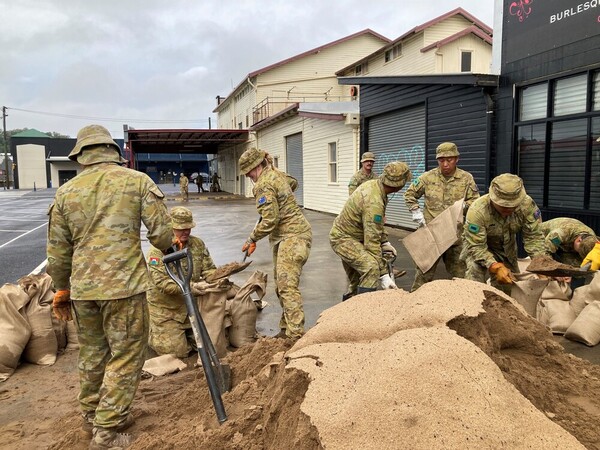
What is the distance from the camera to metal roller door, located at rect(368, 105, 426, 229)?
37.4 ft

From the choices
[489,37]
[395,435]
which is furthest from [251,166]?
[489,37]

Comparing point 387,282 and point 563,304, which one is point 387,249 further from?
point 563,304

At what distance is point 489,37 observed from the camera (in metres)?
17.3

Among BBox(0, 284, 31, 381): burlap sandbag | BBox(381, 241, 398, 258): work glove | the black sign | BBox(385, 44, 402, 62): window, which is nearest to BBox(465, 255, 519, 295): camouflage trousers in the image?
BBox(381, 241, 398, 258): work glove

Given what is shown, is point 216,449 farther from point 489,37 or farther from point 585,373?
point 489,37

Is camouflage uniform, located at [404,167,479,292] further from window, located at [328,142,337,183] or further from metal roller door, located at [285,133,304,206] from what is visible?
metal roller door, located at [285,133,304,206]

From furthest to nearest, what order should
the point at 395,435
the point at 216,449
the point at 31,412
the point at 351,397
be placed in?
the point at 31,412, the point at 216,449, the point at 351,397, the point at 395,435

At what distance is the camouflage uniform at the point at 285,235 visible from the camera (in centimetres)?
462

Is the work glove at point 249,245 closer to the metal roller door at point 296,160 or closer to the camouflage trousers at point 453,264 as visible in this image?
the camouflage trousers at point 453,264

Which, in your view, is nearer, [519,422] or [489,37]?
[519,422]

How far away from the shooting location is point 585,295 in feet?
14.6

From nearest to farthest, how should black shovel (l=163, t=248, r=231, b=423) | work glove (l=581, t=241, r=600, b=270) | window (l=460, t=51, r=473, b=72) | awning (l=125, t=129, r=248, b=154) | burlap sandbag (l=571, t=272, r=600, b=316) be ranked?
black shovel (l=163, t=248, r=231, b=423) < burlap sandbag (l=571, t=272, r=600, b=316) < work glove (l=581, t=241, r=600, b=270) < window (l=460, t=51, r=473, b=72) < awning (l=125, t=129, r=248, b=154)

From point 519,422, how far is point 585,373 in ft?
3.92

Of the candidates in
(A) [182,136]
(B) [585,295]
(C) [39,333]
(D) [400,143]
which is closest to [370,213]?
(B) [585,295]
